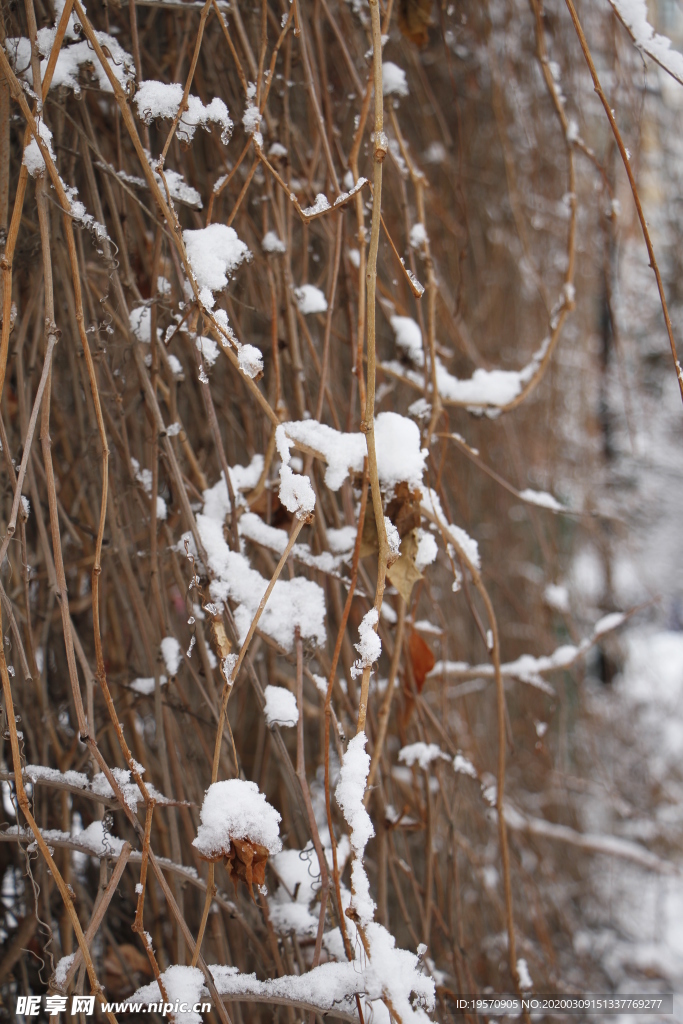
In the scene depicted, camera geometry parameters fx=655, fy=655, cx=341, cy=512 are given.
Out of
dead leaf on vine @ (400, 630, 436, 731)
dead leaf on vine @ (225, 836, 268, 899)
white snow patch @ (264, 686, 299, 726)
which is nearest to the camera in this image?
dead leaf on vine @ (225, 836, 268, 899)

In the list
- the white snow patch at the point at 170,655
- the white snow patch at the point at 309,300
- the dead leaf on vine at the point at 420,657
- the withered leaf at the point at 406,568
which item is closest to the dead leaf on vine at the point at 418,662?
the dead leaf on vine at the point at 420,657

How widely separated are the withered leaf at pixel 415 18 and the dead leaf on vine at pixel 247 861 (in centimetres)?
91

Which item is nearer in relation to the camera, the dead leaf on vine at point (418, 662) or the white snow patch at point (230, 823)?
the white snow patch at point (230, 823)

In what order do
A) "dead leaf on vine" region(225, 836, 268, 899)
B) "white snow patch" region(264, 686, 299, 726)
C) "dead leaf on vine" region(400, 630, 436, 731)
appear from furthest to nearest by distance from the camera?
"dead leaf on vine" region(400, 630, 436, 731)
"white snow patch" region(264, 686, 299, 726)
"dead leaf on vine" region(225, 836, 268, 899)

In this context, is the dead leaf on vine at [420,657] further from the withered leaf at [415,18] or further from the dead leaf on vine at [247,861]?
the withered leaf at [415,18]

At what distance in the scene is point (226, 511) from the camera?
0.63 meters

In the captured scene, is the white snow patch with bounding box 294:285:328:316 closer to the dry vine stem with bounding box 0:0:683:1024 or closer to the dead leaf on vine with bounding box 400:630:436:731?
the dry vine stem with bounding box 0:0:683:1024

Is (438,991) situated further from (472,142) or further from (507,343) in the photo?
(472,142)

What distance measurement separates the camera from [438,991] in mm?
692

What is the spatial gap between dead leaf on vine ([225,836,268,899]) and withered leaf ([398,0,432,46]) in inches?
36.0

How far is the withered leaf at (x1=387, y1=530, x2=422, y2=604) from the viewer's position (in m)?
0.59

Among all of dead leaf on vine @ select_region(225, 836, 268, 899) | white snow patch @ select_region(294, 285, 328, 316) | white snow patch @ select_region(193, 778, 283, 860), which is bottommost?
dead leaf on vine @ select_region(225, 836, 268, 899)

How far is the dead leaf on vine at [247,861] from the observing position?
0.47 metres

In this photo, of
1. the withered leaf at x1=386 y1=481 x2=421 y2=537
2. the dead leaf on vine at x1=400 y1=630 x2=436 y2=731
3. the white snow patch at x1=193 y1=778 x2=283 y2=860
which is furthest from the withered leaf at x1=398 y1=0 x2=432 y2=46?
the white snow patch at x1=193 y1=778 x2=283 y2=860
